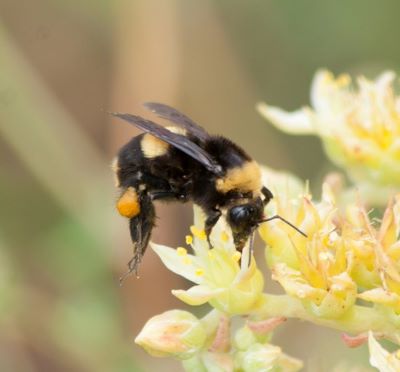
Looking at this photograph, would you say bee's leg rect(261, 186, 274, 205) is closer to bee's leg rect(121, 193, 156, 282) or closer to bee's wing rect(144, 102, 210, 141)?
bee's wing rect(144, 102, 210, 141)

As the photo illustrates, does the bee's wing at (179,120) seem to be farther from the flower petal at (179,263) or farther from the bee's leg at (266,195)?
the flower petal at (179,263)

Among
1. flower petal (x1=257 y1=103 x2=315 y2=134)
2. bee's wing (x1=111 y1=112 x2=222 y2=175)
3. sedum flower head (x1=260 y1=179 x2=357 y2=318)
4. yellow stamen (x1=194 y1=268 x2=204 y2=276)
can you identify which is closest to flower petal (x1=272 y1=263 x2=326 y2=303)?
sedum flower head (x1=260 y1=179 x2=357 y2=318)

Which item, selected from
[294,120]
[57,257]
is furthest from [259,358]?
[57,257]

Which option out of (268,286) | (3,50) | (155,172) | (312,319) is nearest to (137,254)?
(155,172)

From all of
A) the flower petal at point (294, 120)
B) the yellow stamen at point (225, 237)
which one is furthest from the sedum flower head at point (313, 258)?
the flower petal at point (294, 120)

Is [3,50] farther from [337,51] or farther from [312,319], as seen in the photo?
[312,319]

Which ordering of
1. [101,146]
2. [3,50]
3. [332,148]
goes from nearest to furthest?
[332,148], [3,50], [101,146]
